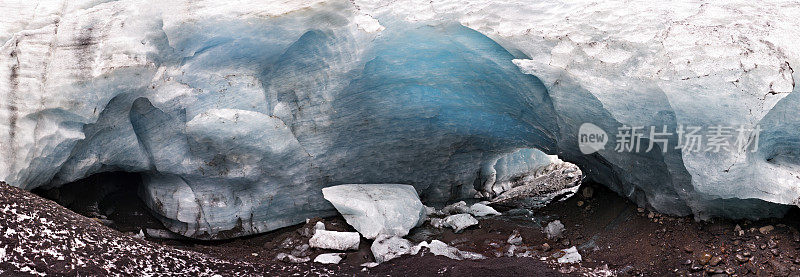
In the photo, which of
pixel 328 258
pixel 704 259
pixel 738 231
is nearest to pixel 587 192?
pixel 738 231

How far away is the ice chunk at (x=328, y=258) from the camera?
4977mm

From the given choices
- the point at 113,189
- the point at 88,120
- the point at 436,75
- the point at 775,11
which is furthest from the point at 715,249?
the point at 113,189

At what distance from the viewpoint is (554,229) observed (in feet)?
19.3

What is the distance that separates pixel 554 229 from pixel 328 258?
220 cm

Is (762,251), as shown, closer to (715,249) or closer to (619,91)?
(715,249)

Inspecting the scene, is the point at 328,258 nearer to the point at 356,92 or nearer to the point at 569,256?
the point at 356,92

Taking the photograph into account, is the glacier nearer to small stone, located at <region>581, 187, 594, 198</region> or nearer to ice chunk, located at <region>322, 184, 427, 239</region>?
ice chunk, located at <region>322, 184, 427, 239</region>

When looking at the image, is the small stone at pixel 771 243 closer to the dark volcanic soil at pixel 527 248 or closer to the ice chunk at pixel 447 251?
the dark volcanic soil at pixel 527 248

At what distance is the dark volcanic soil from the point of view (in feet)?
14.2

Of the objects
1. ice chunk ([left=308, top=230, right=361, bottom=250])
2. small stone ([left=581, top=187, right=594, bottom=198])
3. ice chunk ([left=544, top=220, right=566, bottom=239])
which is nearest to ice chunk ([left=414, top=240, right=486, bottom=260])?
ice chunk ([left=308, top=230, right=361, bottom=250])

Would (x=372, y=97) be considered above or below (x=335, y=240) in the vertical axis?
above

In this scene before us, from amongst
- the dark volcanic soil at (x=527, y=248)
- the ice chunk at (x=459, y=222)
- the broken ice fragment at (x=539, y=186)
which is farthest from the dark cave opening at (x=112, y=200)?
the broken ice fragment at (x=539, y=186)

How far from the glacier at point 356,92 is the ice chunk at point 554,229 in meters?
0.70

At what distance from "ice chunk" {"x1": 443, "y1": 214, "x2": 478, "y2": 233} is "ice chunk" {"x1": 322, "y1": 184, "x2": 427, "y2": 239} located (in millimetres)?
257
